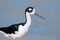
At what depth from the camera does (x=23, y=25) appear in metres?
4.09

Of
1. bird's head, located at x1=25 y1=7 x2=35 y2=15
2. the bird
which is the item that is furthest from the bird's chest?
bird's head, located at x1=25 y1=7 x2=35 y2=15

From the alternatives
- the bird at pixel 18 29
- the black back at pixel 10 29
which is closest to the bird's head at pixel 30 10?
the bird at pixel 18 29

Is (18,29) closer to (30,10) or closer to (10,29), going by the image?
(10,29)

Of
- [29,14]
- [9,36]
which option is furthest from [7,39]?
[29,14]

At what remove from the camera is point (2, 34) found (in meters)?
4.02

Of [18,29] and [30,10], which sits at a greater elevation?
[30,10]

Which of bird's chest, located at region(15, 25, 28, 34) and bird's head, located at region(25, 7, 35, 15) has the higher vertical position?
bird's head, located at region(25, 7, 35, 15)

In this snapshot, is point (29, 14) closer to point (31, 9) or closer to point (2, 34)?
point (31, 9)

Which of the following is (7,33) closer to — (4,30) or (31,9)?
(4,30)

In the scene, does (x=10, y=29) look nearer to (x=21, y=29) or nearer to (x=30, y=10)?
(x=21, y=29)

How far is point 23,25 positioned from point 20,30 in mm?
56

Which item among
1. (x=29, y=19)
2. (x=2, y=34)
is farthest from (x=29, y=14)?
(x=2, y=34)

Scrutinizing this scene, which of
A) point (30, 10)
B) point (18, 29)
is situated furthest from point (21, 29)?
point (30, 10)

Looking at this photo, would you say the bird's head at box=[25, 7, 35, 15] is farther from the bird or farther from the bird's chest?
the bird's chest
